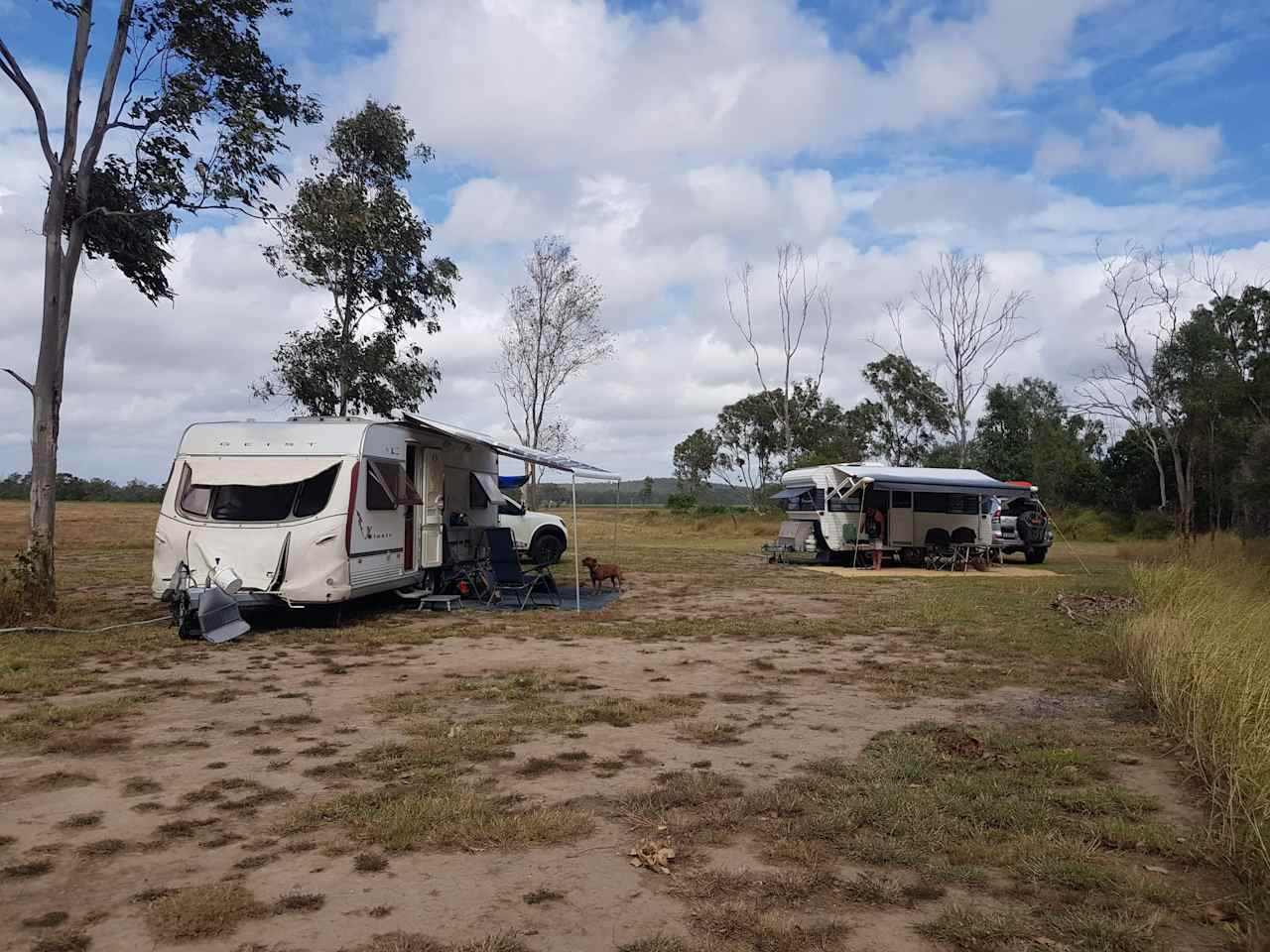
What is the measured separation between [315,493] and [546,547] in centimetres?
772

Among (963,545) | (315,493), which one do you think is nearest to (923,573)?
(963,545)

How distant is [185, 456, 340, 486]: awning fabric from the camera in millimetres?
9438

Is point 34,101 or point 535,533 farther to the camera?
point 535,533

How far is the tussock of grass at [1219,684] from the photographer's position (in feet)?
11.3

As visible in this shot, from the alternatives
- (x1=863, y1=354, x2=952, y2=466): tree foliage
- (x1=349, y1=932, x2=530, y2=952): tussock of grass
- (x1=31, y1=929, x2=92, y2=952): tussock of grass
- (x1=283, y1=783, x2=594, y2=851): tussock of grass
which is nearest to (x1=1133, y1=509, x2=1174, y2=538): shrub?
(x1=863, y1=354, x2=952, y2=466): tree foliage

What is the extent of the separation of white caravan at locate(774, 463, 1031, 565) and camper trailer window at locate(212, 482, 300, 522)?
11393mm

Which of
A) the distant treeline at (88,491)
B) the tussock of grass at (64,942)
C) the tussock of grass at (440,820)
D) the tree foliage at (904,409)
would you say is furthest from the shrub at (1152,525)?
the distant treeline at (88,491)

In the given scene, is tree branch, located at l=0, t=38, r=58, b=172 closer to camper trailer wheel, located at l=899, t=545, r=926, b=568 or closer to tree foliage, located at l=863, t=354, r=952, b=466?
camper trailer wheel, located at l=899, t=545, r=926, b=568

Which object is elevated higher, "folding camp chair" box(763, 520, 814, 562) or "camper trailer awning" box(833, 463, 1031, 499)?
"camper trailer awning" box(833, 463, 1031, 499)

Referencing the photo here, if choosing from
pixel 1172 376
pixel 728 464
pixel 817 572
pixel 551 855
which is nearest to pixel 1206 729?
pixel 551 855

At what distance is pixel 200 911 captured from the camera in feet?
9.66

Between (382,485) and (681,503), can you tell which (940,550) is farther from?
(681,503)

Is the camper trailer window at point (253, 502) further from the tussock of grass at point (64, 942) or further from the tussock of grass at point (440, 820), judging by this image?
the tussock of grass at point (64, 942)

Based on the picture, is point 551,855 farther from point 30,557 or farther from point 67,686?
point 30,557
